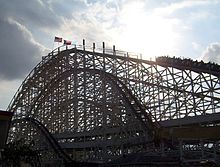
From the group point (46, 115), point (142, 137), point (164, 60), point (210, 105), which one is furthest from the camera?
point (46, 115)

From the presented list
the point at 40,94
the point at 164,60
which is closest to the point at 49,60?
A: the point at 40,94

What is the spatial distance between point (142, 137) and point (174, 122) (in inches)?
118

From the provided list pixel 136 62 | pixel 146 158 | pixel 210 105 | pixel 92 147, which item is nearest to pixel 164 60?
pixel 136 62

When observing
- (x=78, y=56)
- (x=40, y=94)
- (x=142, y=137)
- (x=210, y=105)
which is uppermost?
(x=78, y=56)

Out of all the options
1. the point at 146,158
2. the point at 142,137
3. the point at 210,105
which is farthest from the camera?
the point at 210,105

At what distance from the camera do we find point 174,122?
1007 inches

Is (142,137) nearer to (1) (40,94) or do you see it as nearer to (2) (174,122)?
(2) (174,122)

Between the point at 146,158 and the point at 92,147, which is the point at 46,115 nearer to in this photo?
the point at 92,147

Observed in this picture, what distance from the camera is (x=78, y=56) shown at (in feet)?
105

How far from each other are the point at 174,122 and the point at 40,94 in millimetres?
14074

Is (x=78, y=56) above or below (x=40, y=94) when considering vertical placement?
above

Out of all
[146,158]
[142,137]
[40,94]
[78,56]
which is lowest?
[146,158]

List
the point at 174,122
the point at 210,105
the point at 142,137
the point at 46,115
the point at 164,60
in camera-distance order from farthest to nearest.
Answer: the point at 46,115 < the point at 164,60 < the point at 210,105 < the point at 174,122 < the point at 142,137

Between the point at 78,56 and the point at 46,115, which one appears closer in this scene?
the point at 78,56
